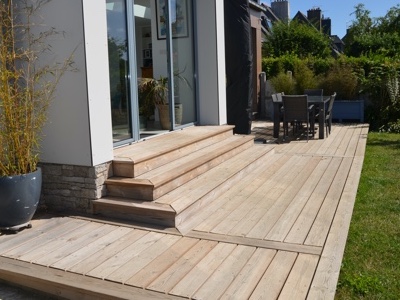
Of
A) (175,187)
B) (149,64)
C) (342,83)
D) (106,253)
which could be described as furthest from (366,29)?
(106,253)

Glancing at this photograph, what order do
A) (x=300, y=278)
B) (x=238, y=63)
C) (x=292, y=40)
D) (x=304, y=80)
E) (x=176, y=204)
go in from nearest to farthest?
(x=300, y=278), (x=176, y=204), (x=238, y=63), (x=304, y=80), (x=292, y=40)

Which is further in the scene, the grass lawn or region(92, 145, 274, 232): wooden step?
region(92, 145, 274, 232): wooden step

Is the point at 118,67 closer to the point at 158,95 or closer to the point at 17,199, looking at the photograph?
the point at 158,95

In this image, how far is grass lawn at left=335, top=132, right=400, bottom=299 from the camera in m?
2.85

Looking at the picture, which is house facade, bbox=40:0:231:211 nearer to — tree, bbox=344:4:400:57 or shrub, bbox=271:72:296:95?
shrub, bbox=271:72:296:95

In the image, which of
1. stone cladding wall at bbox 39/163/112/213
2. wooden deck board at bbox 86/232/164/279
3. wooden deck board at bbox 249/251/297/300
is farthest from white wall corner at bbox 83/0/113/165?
wooden deck board at bbox 249/251/297/300

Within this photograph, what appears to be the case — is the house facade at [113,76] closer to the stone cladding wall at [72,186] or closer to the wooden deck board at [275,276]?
the stone cladding wall at [72,186]

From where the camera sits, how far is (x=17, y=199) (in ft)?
12.0

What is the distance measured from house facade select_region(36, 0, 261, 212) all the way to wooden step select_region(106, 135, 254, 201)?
0.21 metres

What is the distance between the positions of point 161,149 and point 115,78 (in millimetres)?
923

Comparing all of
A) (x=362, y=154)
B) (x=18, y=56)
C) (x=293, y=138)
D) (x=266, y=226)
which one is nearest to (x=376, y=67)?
(x=293, y=138)

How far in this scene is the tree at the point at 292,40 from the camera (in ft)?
68.8

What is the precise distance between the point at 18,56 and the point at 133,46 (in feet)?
5.07

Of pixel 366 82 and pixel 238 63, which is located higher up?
pixel 238 63
